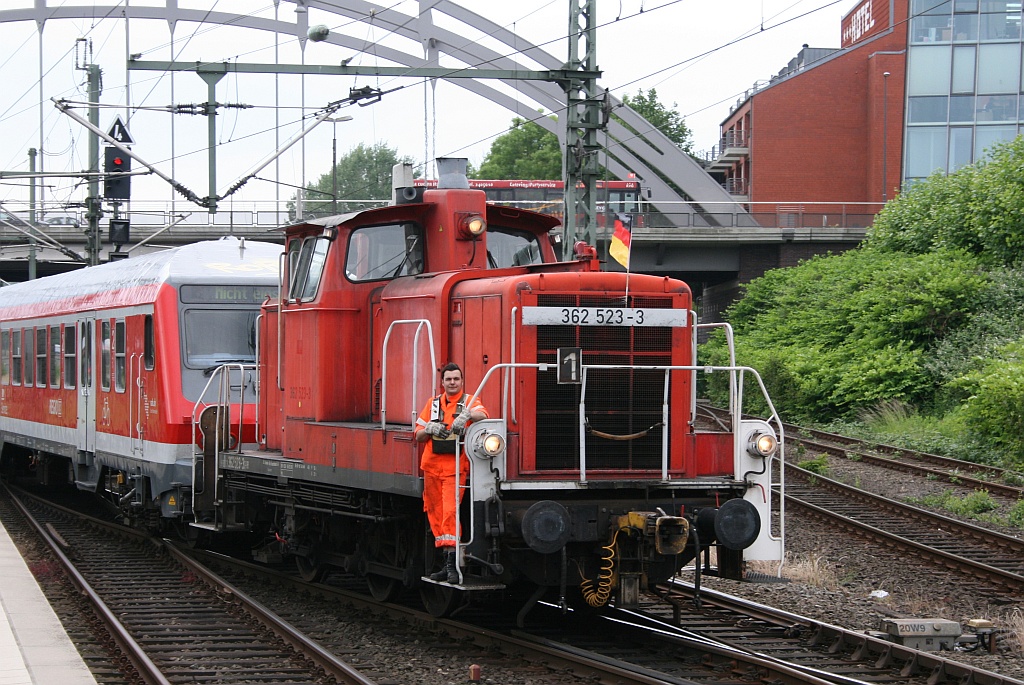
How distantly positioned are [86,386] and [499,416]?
9112 millimetres

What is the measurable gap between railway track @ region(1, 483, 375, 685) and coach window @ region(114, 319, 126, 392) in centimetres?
187

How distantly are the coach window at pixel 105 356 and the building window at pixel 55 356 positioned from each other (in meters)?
1.90

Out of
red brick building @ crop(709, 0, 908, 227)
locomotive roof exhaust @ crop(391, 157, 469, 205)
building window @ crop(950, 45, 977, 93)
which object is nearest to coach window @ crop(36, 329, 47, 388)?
locomotive roof exhaust @ crop(391, 157, 469, 205)

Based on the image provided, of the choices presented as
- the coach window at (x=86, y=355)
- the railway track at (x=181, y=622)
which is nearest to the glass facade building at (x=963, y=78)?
the coach window at (x=86, y=355)

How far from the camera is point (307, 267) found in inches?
383

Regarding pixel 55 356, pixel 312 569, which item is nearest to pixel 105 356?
pixel 55 356

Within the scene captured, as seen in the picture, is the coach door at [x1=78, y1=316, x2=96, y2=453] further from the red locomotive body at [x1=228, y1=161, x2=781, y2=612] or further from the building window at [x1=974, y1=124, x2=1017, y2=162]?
the building window at [x1=974, y1=124, x2=1017, y2=162]

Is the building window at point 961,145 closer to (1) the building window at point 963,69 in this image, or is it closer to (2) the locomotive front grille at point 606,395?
(1) the building window at point 963,69

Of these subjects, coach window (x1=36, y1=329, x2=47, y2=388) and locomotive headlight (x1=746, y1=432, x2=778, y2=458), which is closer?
locomotive headlight (x1=746, y1=432, x2=778, y2=458)

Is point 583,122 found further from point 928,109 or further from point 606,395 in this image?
point 928,109

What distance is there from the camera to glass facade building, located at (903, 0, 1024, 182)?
46.4m

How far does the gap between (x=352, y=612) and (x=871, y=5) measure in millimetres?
51037

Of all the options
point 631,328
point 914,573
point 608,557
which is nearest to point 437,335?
point 631,328

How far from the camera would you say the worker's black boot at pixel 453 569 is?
7.44 m
